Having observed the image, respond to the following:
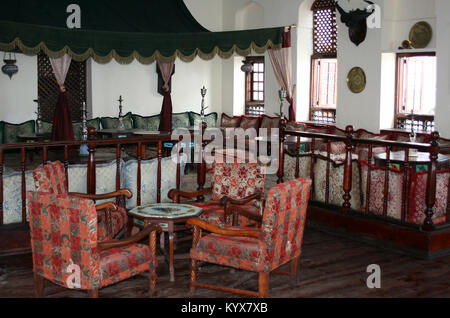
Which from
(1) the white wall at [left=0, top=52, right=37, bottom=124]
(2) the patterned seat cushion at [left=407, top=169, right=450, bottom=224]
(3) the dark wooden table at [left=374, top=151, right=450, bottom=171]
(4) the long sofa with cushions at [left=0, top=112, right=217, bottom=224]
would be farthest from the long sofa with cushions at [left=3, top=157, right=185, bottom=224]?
(1) the white wall at [left=0, top=52, right=37, bottom=124]

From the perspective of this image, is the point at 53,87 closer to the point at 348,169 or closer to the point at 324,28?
the point at 324,28

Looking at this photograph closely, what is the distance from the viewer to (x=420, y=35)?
9312mm

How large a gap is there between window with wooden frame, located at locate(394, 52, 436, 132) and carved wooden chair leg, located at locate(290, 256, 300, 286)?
5.61m

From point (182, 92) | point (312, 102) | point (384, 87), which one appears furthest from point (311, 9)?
point (182, 92)

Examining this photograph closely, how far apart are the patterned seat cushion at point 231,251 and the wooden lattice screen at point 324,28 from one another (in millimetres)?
7709

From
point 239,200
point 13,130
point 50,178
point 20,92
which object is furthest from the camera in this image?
point 20,92

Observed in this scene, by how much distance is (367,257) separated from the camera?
16.6ft

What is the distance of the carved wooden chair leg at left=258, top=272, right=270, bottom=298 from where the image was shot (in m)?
3.95

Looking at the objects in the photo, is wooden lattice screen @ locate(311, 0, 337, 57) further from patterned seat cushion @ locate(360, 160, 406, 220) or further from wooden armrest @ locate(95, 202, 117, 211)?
wooden armrest @ locate(95, 202, 117, 211)

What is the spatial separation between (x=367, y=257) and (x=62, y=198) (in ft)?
9.03

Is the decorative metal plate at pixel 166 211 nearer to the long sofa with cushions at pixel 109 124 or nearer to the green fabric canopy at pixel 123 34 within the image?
the green fabric canopy at pixel 123 34

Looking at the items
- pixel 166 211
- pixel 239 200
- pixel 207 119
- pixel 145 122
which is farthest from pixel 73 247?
pixel 207 119

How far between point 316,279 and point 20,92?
8.14m

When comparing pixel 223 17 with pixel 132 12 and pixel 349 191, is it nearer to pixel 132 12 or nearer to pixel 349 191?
pixel 132 12
